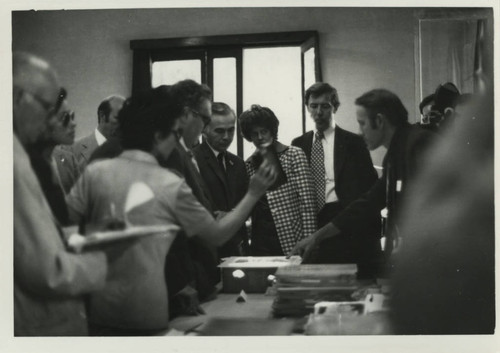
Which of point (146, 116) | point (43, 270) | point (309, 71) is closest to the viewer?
point (43, 270)

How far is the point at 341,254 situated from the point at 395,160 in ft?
1.27

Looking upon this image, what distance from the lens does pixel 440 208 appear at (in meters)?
2.46

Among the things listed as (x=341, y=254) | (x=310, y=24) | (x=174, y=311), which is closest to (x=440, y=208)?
(x=341, y=254)

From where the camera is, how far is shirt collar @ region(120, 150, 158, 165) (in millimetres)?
2354

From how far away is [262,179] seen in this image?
7.92 ft

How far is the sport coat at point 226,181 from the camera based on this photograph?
2.40 m

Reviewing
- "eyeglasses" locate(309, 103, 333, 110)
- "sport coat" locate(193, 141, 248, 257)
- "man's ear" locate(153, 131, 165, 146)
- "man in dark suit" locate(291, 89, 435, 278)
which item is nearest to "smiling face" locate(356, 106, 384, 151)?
"man in dark suit" locate(291, 89, 435, 278)

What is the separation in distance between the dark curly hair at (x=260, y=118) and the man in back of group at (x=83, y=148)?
442mm

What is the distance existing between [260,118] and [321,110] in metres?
0.22

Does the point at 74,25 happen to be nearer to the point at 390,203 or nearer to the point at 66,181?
the point at 66,181

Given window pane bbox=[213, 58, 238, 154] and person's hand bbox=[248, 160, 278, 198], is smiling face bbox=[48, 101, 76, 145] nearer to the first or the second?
window pane bbox=[213, 58, 238, 154]

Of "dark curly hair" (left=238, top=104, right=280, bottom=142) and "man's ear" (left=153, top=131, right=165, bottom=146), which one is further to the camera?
"dark curly hair" (left=238, top=104, right=280, bottom=142)

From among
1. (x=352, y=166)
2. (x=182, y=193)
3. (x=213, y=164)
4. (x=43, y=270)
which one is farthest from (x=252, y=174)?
(x=43, y=270)

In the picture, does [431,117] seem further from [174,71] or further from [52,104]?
[52,104]
